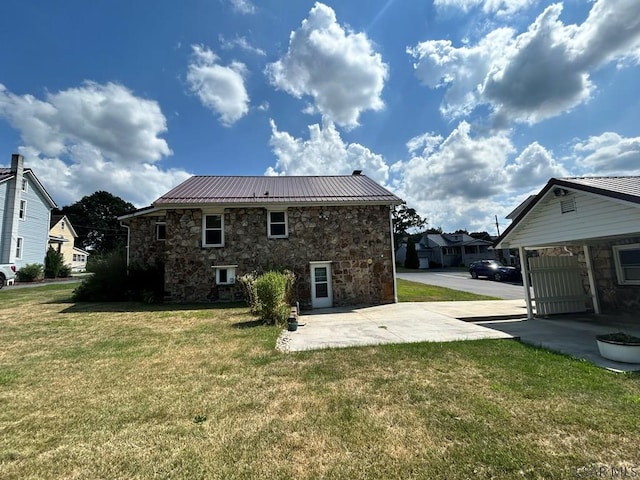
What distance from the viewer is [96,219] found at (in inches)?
2277

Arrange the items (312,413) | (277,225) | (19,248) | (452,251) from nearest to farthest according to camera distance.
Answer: (312,413), (277,225), (19,248), (452,251)

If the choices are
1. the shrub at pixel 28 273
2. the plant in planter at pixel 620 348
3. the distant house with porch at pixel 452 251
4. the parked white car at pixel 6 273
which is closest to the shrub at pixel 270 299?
the plant in planter at pixel 620 348

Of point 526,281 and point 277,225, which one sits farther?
point 277,225

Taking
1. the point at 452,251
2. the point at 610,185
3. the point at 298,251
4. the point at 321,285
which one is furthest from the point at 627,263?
the point at 452,251

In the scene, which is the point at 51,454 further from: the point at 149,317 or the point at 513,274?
the point at 513,274

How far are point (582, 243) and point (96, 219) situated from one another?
6986 centimetres

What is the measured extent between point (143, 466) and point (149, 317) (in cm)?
804

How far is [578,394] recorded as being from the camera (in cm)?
388

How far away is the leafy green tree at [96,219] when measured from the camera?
187 ft

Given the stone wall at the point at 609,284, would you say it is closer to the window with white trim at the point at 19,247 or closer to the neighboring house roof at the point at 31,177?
the neighboring house roof at the point at 31,177

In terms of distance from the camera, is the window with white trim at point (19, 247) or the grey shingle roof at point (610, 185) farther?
the window with white trim at point (19, 247)

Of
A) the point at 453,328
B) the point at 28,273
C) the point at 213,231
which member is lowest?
the point at 453,328

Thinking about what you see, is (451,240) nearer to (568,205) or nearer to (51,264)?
(568,205)

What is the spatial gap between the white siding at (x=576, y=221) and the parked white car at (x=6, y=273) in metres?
25.0
